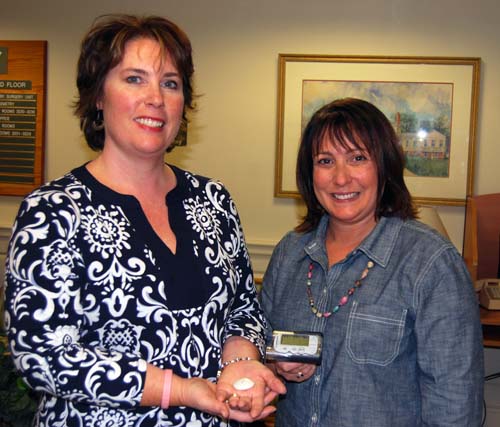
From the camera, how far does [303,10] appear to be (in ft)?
11.2

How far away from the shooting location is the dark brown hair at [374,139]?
4.84ft

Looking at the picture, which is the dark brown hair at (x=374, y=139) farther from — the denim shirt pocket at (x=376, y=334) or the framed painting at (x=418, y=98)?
the framed painting at (x=418, y=98)

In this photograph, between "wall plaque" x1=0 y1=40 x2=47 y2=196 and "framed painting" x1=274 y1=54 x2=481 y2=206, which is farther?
"wall plaque" x1=0 y1=40 x2=47 y2=196

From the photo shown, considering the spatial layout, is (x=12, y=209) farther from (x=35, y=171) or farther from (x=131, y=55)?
(x=131, y=55)

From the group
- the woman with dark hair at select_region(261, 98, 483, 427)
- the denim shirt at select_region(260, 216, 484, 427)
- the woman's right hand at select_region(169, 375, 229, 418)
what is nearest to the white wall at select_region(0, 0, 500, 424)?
the woman with dark hair at select_region(261, 98, 483, 427)

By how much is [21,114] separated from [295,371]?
2939 millimetres

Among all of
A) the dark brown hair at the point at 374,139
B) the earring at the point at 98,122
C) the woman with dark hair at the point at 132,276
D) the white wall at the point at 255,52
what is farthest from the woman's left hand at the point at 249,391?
the white wall at the point at 255,52

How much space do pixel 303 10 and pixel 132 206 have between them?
8.10 feet

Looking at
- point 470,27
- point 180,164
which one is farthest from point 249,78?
point 470,27

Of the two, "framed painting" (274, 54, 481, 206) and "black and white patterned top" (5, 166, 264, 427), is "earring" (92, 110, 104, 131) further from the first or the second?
"framed painting" (274, 54, 481, 206)

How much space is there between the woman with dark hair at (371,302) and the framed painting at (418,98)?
1.92 m

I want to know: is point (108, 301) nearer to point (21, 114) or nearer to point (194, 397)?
point (194, 397)

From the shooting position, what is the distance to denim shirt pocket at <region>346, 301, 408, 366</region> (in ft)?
4.44

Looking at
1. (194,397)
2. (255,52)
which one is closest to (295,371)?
(194,397)
